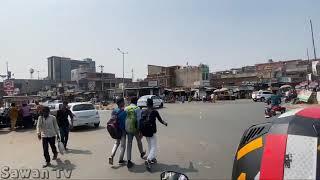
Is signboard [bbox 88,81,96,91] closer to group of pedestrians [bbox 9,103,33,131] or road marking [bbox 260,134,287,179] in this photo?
group of pedestrians [bbox 9,103,33,131]

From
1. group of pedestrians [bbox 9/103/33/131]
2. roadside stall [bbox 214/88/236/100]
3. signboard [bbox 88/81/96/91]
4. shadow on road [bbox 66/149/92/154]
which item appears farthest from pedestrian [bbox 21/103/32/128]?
signboard [bbox 88/81/96/91]

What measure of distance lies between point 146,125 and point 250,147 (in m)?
7.35

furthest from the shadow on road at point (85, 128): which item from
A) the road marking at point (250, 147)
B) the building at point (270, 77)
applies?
the building at point (270, 77)

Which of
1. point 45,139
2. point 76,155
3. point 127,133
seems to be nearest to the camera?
point 127,133

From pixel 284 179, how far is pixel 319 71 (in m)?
52.5

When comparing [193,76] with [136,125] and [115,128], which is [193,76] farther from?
[115,128]

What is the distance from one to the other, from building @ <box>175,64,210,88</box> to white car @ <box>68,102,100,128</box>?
247 ft

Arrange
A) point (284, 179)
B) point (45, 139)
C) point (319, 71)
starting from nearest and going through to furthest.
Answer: point (284, 179) < point (45, 139) < point (319, 71)

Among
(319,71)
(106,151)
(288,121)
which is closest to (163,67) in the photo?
(319,71)

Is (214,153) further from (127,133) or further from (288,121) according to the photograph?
(288,121)

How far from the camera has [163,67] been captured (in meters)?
114

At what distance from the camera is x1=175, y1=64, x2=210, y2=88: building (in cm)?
10078

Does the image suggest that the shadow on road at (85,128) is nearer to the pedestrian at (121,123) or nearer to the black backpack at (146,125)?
the pedestrian at (121,123)

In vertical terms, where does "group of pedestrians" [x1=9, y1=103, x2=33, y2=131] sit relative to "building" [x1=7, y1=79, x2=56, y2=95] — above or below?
below
